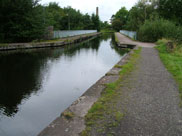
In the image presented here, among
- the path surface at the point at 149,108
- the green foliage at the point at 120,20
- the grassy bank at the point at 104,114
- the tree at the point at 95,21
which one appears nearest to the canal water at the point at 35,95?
the grassy bank at the point at 104,114

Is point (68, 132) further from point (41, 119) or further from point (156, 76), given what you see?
point (156, 76)

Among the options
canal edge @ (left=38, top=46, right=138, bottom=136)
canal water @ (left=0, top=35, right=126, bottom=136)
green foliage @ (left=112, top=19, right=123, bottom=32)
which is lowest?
canal water @ (left=0, top=35, right=126, bottom=136)

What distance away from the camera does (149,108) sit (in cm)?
331

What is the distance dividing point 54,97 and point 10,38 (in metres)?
14.1

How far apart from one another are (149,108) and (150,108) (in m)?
0.02

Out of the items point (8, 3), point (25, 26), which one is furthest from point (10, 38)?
point (8, 3)

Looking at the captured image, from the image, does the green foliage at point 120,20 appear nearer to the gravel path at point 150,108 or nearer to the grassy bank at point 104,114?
the gravel path at point 150,108

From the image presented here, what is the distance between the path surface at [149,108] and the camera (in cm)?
259

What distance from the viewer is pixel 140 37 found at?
20781 mm

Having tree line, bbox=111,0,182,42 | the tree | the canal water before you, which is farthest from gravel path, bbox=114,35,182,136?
the tree

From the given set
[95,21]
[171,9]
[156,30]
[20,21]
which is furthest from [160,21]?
[95,21]

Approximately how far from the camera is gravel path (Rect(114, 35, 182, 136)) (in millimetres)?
2594

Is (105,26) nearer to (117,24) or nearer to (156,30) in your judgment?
(117,24)

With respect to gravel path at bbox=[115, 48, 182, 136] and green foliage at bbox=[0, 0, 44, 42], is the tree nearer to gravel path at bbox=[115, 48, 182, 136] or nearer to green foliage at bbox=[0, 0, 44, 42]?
green foliage at bbox=[0, 0, 44, 42]
